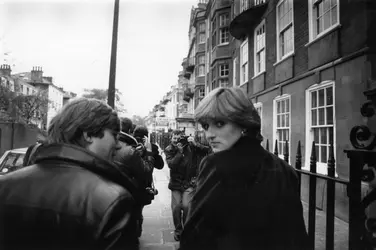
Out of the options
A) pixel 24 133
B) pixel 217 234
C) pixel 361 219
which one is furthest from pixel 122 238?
pixel 24 133

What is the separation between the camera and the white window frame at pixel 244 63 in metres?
11.9

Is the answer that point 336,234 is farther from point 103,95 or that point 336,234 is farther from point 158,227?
point 103,95

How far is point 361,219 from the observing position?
4.61ft

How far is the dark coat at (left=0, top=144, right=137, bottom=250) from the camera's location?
98 centimetres

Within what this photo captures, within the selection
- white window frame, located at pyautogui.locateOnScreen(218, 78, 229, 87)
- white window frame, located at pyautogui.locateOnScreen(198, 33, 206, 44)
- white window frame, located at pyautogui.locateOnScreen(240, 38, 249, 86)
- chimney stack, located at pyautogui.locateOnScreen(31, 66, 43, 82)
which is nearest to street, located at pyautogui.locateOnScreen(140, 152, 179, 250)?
white window frame, located at pyautogui.locateOnScreen(240, 38, 249, 86)

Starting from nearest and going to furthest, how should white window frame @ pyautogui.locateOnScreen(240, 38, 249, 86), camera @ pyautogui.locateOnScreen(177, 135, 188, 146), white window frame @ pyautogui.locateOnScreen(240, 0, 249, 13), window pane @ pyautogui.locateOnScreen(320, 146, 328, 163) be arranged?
camera @ pyautogui.locateOnScreen(177, 135, 188, 146) < window pane @ pyautogui.locateOnScreen(320, 146, 328, 163) < white window frame @ pyautogui.locateOnScreen(240, 0, 249, 13) < white window frame @ pyautogui.locateOnScreen(240, 38, 249, 86)

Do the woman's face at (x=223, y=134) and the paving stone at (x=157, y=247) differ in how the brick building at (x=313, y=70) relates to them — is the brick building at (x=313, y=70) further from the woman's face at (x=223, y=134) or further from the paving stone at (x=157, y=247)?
the woman's face at (x=223, y=134)

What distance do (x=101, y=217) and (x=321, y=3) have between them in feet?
25.4

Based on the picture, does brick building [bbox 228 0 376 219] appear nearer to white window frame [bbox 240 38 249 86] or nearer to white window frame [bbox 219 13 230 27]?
white window frame [bbox 240 38 249 86]

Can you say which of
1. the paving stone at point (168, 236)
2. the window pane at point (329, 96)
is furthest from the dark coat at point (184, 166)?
the window pane at point (329, 96)

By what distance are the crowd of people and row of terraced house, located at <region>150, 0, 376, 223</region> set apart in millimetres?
851

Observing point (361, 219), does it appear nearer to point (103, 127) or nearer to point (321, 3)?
point (103, 127)

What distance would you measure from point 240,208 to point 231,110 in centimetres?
49

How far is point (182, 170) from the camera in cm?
401
